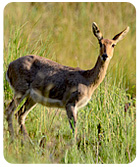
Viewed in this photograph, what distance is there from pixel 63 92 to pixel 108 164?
1228 mm

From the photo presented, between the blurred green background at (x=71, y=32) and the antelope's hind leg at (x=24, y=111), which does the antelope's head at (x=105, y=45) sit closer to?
the blurred green background at (x=71, y=32)

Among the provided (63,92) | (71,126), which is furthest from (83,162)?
(63,92)

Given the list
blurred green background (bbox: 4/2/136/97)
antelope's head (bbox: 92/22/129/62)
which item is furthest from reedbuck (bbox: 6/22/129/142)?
blurred green background (bbox: 4/2/136/97)

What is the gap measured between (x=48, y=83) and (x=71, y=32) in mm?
1126

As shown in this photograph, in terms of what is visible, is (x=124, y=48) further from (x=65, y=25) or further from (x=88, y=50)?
(x=65, y=25)

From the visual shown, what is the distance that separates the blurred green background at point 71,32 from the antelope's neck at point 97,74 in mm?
287

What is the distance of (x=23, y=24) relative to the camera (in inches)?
237

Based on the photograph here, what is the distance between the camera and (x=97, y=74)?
17.9ft

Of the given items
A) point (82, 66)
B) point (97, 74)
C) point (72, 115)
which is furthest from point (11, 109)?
point (82, 66)

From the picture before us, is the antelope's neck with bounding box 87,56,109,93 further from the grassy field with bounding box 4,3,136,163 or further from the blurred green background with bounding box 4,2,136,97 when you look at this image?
the blurred green background with bounding box 4,2,136,97

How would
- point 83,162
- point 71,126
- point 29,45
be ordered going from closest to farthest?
point 83,162 → point 71,126 → point 29,45

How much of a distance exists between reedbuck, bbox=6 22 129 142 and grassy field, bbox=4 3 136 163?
0.49 feet

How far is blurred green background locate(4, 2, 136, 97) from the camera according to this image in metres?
5.86

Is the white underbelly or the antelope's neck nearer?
the antelope's neck
